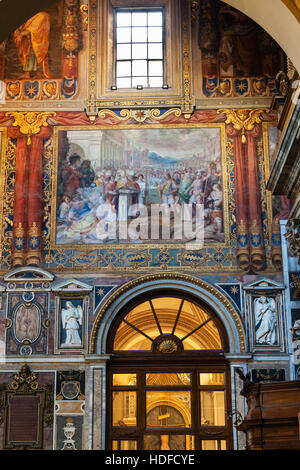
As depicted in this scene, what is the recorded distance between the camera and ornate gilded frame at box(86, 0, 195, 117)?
14547 millimetres

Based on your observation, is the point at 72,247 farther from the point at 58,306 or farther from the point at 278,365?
the point at 278,365

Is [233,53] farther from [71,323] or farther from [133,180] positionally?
[71,323]

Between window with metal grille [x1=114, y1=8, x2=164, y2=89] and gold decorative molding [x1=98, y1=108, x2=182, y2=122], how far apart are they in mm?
644

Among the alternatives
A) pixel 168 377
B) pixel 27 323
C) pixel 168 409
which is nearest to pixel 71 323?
pixel 27 323

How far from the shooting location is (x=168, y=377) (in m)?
13.4

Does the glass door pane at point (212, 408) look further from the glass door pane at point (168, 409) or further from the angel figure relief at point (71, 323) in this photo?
the angel figure relief at point (71, 323)

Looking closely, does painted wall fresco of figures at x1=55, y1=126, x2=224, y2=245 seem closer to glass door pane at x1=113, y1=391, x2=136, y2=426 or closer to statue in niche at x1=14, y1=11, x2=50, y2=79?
statue in niche at x1=14, y1=11, x2=50, y2=79

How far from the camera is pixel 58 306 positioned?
1351cm

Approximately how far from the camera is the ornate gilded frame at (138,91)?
1455 cm

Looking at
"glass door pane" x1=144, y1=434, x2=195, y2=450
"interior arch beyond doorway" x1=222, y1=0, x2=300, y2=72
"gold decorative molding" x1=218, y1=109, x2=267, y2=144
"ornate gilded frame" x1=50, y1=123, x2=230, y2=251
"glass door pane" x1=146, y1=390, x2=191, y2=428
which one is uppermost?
"gold decorative molding" x1=218, y1=109, x2=267, y2=144

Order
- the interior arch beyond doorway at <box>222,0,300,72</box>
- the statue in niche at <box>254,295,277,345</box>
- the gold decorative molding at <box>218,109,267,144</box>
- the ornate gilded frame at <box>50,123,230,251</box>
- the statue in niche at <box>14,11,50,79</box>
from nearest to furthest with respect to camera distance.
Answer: the interior arch beyond doorway at <box>222,0,300,72</box>, the statue in niche at <box>254,295,277,345</box>, the ornate gilded frame at <box>50,123,230,251</box>, the gold decorative molding at <box>218,109,267,144</box>, the statue in niche at <box>14,11,50,79</box>

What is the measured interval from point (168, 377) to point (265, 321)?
7.06ft

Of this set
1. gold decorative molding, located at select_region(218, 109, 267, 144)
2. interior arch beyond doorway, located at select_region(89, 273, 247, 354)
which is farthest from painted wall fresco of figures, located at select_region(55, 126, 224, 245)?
interior arch beyond doorway, located at select_region(89, 273, 247, 354)

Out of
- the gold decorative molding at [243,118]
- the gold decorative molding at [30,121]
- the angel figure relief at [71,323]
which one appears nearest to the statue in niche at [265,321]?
the angel figure relief at [71,323]
